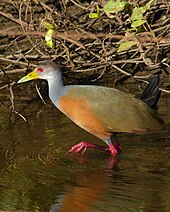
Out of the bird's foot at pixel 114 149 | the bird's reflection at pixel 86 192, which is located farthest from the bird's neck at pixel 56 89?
the bird's reflection at pixel 86 192

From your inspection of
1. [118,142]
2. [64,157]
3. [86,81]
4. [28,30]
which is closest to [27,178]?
[64,157]

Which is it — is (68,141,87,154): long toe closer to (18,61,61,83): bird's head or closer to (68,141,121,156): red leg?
(68,141,121,156): red leg

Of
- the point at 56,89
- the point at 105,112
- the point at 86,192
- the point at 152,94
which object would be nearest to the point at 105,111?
the point at 105,112

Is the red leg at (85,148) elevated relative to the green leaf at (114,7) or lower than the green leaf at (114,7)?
lower

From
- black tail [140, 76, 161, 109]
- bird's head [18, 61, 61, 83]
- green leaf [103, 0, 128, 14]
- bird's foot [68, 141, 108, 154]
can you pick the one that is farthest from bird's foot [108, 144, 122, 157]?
green leaf [103, 0, 128, 14]

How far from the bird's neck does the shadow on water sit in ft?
1.52

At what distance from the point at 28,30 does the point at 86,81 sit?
4.68 ft

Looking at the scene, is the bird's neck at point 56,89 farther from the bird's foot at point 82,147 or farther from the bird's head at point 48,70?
Answer: the bird's foot at point 82,147

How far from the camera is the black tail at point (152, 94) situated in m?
7.94

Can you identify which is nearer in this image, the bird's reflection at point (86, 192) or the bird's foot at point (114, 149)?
the bird's reflection at point (86, 192)

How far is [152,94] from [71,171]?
1504mm

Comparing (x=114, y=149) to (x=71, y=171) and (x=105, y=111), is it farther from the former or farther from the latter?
(x=71, y=171)

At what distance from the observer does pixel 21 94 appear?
9.70m

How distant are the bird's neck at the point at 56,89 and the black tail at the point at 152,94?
2.92 feet
